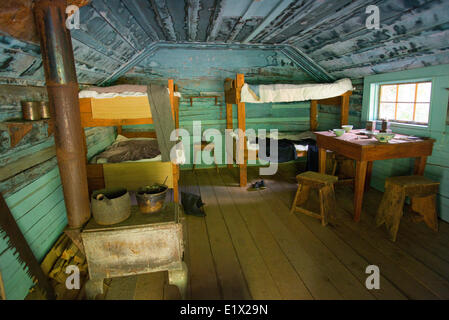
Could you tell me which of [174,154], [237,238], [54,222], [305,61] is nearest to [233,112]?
[305,61]

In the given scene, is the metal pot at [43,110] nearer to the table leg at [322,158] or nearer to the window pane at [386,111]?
the table leg at [322,158]

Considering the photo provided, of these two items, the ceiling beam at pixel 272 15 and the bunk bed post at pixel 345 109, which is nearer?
the ceiling beam at pixel 272 15

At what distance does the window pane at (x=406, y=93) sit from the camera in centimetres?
342

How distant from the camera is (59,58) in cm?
184

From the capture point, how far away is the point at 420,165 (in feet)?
10.0

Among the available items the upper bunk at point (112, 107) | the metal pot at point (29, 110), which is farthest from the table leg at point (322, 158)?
the metal pot at point (29, 110)

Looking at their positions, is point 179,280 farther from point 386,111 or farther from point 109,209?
point 386,111

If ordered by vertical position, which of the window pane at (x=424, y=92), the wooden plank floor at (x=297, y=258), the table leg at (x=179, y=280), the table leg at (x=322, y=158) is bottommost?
the wooden plank floor at (x=297, y=258)

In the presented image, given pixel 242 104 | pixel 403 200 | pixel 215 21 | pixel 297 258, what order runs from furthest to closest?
pixel 242 104 → pixel 215 21 → pixel 403 200 → pixel 297 258

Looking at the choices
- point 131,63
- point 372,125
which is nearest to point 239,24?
point 131,63

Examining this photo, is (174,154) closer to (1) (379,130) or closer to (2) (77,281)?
(2) (77,281)

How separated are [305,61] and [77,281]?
15.4ft

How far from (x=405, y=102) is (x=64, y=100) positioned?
3872 mm

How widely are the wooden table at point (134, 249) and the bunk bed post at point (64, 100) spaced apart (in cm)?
23
